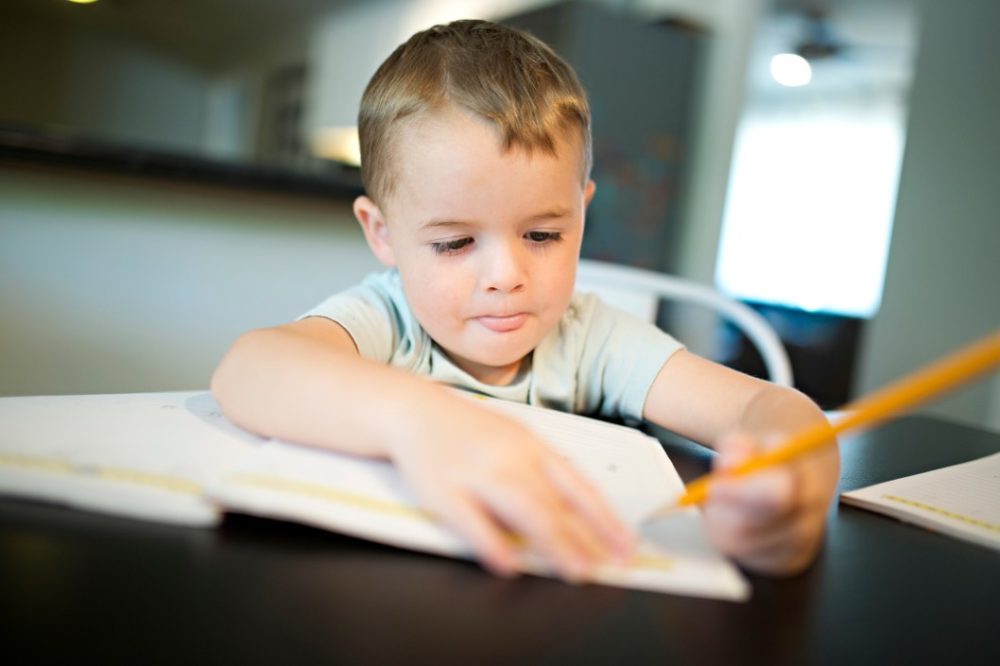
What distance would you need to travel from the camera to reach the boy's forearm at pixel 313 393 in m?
0.37

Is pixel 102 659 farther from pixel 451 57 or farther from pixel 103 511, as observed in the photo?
pixel 451 57

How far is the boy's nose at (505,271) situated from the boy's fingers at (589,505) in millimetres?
254

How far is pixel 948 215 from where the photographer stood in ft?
9.53

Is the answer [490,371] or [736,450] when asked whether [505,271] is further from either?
[736,450]

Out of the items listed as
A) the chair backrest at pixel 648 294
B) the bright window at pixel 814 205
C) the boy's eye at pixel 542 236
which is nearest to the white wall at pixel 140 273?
the chair backrest at pixel 648 294

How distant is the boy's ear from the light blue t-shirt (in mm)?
40

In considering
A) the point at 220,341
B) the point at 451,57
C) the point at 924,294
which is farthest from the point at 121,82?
the point at 924,294

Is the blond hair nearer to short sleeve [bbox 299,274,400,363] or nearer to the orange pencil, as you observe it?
short sleeve [bbox 299,274,400,363]

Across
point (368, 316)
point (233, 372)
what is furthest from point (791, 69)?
point (233, 372)

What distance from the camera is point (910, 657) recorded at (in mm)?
274

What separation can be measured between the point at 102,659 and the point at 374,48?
2.21 meters

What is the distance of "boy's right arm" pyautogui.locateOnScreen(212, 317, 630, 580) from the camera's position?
30 cm

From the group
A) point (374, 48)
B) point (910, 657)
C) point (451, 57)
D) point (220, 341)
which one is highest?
point (374, 48)

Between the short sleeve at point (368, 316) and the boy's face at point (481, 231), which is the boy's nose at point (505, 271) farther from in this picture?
the short sleeve at point (368, 316)
